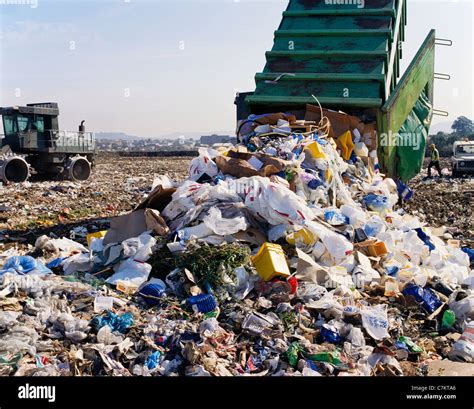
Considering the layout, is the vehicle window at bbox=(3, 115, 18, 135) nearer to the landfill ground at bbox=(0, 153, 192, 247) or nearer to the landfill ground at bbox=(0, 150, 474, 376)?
the landfill ground at bbox=(0, 153, 192, 247)

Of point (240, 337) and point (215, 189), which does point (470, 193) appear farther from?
point (240, 337)

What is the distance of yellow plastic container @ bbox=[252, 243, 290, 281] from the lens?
11.9 ft

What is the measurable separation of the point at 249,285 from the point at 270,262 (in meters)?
0.20

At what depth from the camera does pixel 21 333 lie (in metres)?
3.01

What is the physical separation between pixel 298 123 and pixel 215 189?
166 centimetres

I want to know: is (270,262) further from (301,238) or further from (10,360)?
(10,360)

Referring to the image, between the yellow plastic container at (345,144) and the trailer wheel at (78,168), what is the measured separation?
9331 millimetres

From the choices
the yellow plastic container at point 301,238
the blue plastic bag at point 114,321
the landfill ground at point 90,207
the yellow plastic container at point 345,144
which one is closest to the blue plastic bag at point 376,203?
the yellow plastic container at point 345,144

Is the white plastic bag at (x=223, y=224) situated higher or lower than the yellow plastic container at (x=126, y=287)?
higher

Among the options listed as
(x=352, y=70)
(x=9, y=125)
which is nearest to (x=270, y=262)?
(x=352, y=70)

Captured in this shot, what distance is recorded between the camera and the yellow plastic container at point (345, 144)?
5684 mm

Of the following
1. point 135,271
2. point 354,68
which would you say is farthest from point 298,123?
point 135,271

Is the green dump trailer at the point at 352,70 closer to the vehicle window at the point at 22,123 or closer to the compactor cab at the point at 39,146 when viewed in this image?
the compactor cab at the point at 39,146

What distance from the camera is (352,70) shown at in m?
6.14
